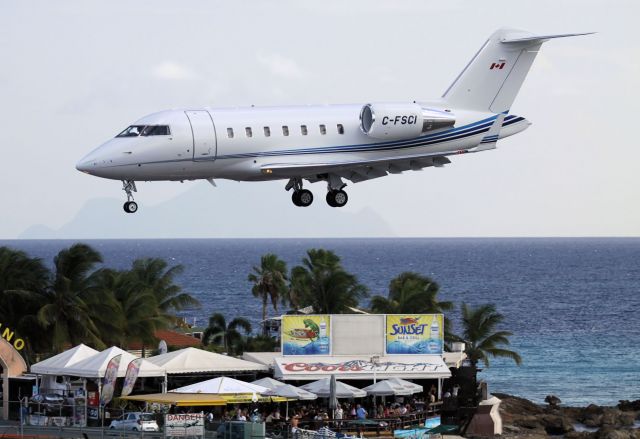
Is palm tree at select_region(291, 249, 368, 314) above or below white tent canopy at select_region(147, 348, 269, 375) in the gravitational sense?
above

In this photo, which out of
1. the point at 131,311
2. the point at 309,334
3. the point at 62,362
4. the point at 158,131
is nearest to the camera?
the point at 158,131

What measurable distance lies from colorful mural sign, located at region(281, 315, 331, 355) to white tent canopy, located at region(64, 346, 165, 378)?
868cm

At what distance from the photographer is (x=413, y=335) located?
59250 mm

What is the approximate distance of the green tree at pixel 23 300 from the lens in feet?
202

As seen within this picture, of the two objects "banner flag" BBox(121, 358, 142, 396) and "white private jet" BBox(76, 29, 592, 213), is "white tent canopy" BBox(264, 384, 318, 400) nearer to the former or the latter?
"banner flag" BBox(121, 358, 142, 396)

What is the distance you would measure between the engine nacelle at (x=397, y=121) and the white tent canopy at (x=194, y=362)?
10.7 metres

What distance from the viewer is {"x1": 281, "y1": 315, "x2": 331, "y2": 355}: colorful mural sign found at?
5847 cm

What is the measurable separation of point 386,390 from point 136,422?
38.3 feet

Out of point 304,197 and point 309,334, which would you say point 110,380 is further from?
point 309,334

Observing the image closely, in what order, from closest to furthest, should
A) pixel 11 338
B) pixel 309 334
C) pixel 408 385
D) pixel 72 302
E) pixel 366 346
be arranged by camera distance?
pixel 408 385
pixel 309 334
pixel 366 346
pixel 11 338
pixel 72 302

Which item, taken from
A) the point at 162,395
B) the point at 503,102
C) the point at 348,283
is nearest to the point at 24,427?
the point at 162,395

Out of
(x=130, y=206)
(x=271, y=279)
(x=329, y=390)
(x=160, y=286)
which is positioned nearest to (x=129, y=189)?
(x=130, y=206)

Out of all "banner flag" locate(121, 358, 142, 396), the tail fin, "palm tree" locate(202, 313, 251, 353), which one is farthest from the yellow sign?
"palm tree" locate(202, 313, 251, 353)

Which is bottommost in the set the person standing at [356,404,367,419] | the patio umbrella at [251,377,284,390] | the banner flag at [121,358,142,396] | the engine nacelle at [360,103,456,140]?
the person standing at [356,404,367,419]
